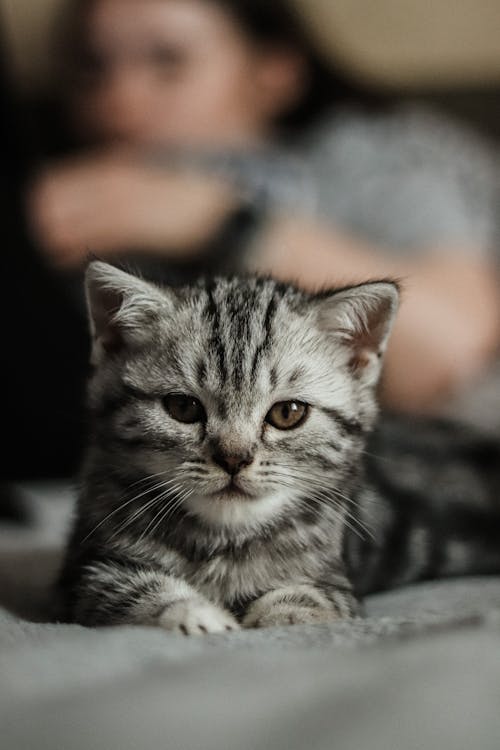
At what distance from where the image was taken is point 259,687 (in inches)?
19.5

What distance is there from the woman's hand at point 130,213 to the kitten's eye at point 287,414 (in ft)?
3.88

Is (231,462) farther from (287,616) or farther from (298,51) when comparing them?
(298,51)

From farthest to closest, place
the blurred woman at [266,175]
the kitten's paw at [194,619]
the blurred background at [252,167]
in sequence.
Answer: the blurred woman at [266,175] → the blurred background at [252,167] → the kitten's paw at [194,619]

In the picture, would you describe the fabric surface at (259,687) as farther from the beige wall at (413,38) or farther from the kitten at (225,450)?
the beige wall at (413,38)

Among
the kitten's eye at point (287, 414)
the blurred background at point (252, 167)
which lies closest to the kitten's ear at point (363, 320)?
the kitten's eye at point (287, 414)

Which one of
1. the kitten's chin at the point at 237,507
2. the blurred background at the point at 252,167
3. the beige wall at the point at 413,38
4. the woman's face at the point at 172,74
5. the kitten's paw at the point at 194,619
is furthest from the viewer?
the beige wall at the point at 413,38

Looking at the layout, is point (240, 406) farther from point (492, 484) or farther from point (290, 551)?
point (492, 484)

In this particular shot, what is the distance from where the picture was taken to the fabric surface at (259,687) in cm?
44

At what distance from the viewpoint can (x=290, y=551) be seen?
835 mm

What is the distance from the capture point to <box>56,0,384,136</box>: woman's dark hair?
248 centimetres

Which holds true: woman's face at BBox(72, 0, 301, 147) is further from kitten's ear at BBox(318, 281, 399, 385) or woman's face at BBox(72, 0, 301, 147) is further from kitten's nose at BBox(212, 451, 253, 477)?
kitten's nose at BBox(212, 451, 253, 477)

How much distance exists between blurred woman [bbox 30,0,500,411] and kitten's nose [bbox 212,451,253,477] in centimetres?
104

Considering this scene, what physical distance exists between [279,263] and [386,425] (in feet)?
2.33

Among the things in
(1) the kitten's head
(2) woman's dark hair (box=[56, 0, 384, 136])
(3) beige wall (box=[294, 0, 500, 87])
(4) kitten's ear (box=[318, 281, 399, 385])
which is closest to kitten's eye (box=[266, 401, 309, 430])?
(1) the kitten's head
